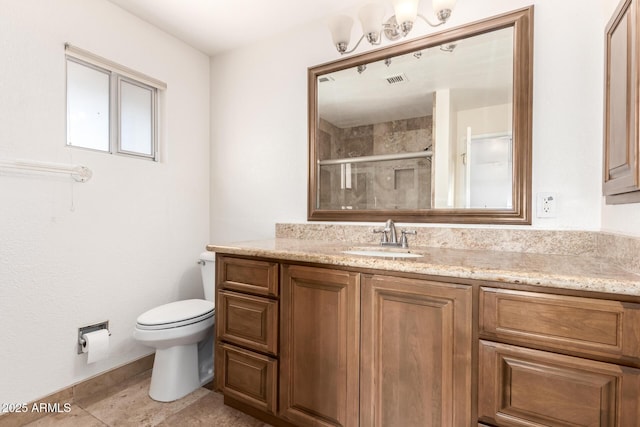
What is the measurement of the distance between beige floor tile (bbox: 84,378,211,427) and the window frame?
1465mm

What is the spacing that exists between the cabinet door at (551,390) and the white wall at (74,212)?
2.03 m

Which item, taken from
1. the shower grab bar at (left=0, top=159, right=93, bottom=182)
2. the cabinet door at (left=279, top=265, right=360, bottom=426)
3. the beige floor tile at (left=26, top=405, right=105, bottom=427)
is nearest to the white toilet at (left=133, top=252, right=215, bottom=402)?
the beige floor tile at (left=26, top=405, right=105, bottom=427)

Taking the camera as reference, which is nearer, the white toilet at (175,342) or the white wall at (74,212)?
the white wall at (74,212)

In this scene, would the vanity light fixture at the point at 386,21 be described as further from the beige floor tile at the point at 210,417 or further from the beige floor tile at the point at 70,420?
the beige floor tile at the point at 70,420

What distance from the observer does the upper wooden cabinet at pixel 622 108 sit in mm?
912

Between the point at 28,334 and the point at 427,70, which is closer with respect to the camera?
the point at 28,334

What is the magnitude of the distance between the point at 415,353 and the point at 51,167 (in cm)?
197

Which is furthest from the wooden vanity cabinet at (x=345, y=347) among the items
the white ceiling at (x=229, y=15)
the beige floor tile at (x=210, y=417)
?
the white ceiling at (x=229, y=15)

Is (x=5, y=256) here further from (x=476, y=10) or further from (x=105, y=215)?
(x=476, y=10)

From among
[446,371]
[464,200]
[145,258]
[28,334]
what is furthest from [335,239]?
[28,334]

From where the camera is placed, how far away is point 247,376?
150 centimetres

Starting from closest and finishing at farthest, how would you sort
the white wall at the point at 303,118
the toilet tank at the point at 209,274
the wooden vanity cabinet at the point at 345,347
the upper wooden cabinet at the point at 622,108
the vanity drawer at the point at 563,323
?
the vanity drawer at the point at 563,323, the upper wooden cabinet at the point at 622,108, the wooden vanity cabinet at the point at 345,347, the white wall at the point at 303,118, the toilet tank at the point at 209,274

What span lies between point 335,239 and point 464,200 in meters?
0.77

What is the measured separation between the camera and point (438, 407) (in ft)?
3.40
